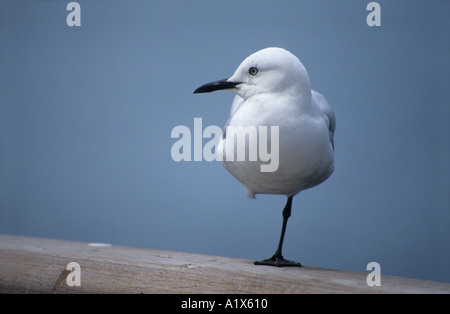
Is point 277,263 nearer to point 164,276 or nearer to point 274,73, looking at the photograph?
point 164,276

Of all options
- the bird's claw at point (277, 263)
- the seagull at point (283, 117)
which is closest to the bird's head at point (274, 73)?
the seagull at point (283, 117)

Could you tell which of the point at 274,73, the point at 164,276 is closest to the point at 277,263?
the point at 164,276

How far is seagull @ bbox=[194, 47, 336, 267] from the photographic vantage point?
1.07 m

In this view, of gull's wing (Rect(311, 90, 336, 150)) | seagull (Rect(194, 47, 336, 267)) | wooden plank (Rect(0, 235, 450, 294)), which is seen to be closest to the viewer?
wooden plank (Rect(0, 235, 450, 294))

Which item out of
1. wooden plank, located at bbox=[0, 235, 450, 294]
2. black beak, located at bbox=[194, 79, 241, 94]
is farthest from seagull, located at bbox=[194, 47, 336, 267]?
wooden plank, located at bbox=[0, 235, 450, 294]

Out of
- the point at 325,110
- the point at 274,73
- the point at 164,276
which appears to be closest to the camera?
the point at 164,276

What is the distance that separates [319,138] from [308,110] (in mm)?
→ 56

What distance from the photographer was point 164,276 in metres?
1.00

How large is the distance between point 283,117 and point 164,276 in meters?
0.35

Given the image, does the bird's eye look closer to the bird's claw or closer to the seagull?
the seagull

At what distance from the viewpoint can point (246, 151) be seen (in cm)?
109

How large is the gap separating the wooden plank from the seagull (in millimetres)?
167
